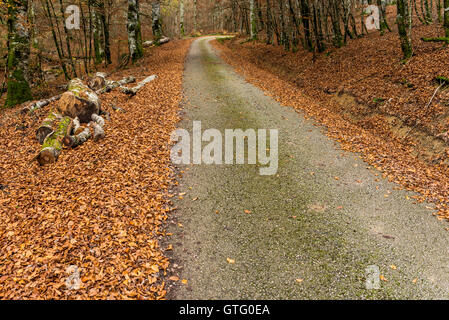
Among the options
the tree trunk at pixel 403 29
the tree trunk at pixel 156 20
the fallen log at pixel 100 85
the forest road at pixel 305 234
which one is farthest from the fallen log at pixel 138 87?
the tree trunk at pixel 156 20

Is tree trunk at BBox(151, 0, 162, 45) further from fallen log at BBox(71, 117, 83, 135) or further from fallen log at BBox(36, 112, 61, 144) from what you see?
fallen log at BBox(36, 112, 61, 144)

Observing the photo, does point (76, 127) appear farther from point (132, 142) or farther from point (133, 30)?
point (133, 30)

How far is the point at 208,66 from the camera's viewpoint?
22.8 m

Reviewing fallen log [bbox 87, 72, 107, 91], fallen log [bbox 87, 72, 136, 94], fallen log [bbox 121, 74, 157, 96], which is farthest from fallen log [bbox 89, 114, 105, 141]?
fallen log [bbox 87, 72, 107, 91]

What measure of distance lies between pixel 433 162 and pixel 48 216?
11684 millimetres

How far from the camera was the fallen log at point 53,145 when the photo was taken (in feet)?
28.0

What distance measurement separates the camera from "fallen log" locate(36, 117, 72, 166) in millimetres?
8523

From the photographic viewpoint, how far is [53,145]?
8891mm

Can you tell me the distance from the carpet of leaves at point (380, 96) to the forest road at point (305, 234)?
0.95 m

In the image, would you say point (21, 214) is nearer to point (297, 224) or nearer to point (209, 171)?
point (209, 171)

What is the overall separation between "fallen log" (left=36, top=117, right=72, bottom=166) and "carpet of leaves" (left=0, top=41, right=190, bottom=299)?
226 millimetres

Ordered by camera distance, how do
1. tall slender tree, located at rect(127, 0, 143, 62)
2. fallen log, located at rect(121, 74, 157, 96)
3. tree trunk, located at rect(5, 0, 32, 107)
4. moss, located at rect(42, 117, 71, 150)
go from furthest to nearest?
1. tall slender tree, located at rect(127, 0, 143, 62)
2. fallen log, located at rect(121, 74, 157, 96)
3. tree trunk, located at rect(5, 0, 32, 107)
4. moss, located at rect(42, 117, 71, 150)

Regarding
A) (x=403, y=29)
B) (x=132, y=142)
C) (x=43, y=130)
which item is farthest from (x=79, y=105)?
(x=403, y=29)
